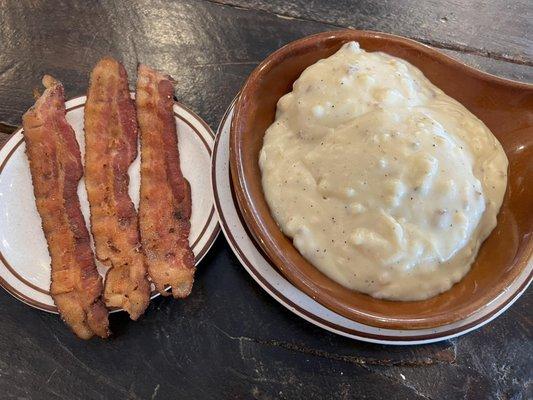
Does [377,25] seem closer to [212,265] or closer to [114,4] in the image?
[114,4]

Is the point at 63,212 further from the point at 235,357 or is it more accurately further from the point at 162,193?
the point at 235,357

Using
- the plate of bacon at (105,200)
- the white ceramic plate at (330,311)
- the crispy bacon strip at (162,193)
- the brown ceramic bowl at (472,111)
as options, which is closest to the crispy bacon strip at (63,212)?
the plate of bacon at (105,200)

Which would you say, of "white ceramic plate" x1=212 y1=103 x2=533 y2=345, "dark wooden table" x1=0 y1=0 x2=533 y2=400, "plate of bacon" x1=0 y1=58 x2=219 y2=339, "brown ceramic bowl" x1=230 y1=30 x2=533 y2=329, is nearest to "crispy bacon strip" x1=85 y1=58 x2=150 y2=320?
"plate of bacon" x1=0 y1=58 x2=219 y2=339

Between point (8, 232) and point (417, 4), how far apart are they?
1.86 m

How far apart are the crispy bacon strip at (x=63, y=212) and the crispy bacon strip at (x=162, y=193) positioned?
0.19m

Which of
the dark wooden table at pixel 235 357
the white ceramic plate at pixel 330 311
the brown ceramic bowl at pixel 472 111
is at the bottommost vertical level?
the dark wooden table at pixel 235 357

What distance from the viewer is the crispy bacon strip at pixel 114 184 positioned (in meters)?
1.45

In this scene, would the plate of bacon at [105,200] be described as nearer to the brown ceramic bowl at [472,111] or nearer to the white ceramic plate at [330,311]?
the white ceramic plate at [330,311]

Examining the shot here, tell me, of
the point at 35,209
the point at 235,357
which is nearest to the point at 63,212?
the point at 35,209

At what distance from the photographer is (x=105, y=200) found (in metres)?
1.57

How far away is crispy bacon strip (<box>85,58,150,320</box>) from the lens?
4.75 feet

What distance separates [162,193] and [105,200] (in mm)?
185

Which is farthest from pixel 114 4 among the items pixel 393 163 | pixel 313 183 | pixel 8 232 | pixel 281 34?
pixel 393 163

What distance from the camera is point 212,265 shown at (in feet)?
5.11
